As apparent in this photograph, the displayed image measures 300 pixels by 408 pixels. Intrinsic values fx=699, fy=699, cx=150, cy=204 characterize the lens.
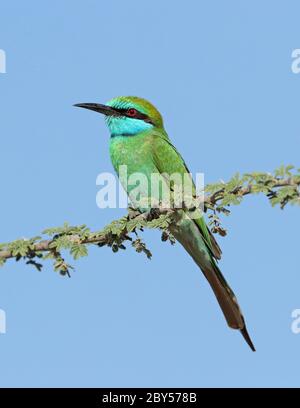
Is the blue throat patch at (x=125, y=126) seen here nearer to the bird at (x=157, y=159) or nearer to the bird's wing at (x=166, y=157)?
the bird at (x=157, y=159)

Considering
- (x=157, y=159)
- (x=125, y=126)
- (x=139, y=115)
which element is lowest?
(x=157, y=159)

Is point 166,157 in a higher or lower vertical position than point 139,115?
lower

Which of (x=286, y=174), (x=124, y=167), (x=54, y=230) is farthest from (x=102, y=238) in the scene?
→ (x=124, y=167)

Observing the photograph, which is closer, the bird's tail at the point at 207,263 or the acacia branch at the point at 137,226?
the acacia branch at the point at 137,226

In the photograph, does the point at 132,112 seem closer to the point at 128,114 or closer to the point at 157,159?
the point at 128,114

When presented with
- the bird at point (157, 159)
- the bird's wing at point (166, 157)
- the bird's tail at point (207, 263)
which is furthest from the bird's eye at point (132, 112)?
the bird's tail at point (207, 263)

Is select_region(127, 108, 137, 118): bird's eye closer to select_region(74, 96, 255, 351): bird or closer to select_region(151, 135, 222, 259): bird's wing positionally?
select_region(74, 96, 255, 351): bird

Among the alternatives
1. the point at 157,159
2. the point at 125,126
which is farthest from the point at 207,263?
the point at 125,126
